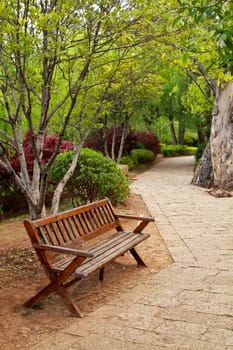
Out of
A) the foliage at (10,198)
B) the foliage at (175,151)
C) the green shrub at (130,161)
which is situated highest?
the foliage at (10,198)

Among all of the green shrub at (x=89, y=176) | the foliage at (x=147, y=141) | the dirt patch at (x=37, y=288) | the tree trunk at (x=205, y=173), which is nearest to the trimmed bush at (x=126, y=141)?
the foliage at (x=147, y=141)

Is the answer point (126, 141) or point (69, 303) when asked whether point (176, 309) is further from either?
point (126, 141)

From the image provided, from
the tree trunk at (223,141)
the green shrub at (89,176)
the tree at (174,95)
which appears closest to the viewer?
the green shrub at (89,176)

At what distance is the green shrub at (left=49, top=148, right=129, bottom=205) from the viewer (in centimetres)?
835

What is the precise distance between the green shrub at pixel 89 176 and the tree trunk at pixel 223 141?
476 cm

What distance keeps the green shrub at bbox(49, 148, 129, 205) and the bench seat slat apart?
9.53ft

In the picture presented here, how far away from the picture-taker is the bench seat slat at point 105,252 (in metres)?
4.04

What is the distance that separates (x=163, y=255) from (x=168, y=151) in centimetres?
2417

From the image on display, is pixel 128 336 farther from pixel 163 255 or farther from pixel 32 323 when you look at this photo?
pixel 163 255

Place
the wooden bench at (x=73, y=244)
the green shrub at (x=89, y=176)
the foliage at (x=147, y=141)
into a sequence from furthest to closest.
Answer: the foliage at (x=147, y=141), the green shrub at (x=89, y=176), the wooden bench at (x=73, y=244)

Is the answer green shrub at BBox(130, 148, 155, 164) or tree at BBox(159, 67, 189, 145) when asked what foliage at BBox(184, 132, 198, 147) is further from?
green shrub at BBox(130, 148, 155, 164)

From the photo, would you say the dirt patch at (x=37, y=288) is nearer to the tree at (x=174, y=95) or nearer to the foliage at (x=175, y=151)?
the tree at (x=174, y=95)

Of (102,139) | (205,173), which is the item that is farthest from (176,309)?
(102,139)

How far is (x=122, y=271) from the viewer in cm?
526
